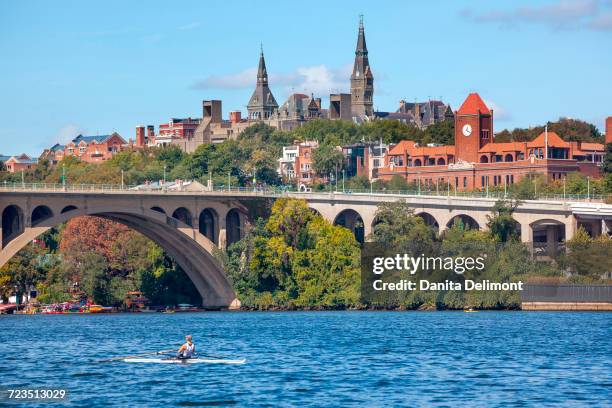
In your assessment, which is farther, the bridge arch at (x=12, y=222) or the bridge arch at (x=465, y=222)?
the bridge arch at (x=465, y=222)

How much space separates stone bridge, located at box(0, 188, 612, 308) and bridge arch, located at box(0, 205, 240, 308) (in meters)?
0.08

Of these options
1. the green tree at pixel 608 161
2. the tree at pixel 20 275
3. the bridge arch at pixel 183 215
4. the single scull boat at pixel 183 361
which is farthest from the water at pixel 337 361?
the green tree at pixel 608 161

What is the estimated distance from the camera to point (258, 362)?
8150cm

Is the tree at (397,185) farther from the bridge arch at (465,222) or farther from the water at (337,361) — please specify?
the water at (337,361)

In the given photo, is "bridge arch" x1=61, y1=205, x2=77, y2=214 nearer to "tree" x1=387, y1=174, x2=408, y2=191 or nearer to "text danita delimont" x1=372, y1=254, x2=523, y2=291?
"text danita delimont" x1=372, y1=254, x2=523, y2=291

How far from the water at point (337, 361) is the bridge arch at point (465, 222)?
24.6 metres

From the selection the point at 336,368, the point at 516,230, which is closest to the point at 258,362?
the point at 336,368

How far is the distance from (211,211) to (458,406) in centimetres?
8416

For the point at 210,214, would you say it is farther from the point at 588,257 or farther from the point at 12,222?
the point at 588,257

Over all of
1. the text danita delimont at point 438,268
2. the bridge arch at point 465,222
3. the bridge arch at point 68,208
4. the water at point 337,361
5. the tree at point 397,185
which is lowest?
the water at point 337,361

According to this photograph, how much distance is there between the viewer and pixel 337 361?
81.8 metres

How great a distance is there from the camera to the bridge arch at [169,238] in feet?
424

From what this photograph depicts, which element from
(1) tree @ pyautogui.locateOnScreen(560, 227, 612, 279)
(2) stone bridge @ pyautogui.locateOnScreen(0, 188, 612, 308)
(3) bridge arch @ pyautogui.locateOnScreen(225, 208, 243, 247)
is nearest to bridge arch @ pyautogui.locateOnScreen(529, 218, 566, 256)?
(2) stone bridge @ pyautogui.locateOnScreen(0, 188, 612, 308)

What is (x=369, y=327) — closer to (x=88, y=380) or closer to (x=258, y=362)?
(x=258, y=362)
